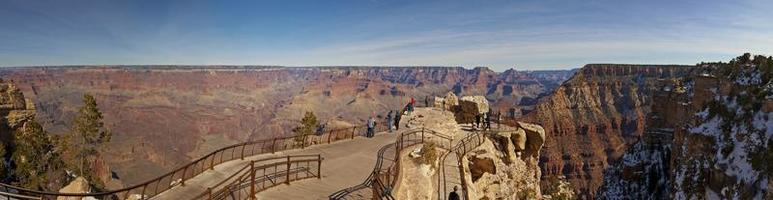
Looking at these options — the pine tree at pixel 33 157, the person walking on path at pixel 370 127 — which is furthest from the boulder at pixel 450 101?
the pine tree at pixel 33 157

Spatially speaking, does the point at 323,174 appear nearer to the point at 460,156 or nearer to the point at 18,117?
the point at 460,156

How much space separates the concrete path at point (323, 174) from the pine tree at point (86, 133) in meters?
32.6

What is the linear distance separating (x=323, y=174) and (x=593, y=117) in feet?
504

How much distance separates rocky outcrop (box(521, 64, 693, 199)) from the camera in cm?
12556

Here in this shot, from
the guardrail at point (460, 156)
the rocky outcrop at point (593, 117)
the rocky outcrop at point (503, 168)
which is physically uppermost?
the guardrail at point (460, 156)

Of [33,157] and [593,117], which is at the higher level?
[33,157]

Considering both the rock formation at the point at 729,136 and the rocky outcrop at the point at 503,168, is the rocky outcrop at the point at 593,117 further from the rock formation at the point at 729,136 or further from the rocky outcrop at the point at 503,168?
the rock formation at the point at 729,136

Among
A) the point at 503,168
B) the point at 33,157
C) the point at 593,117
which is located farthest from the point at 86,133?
the point at 593,117

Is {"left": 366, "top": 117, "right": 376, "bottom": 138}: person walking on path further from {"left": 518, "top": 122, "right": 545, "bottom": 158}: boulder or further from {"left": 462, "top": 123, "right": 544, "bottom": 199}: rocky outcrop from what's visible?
{"left": 518, "top": 122, "right": 545, "bottom": 158}: boulder

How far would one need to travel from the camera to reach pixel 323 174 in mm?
19719

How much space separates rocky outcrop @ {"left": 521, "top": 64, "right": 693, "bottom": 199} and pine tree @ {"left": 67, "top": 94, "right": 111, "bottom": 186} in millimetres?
99976

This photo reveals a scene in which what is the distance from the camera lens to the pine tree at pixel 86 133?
47.3 meters

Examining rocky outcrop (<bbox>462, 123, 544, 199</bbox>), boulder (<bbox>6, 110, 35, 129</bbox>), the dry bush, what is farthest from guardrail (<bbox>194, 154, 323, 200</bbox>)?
boulder (<bbox>6, 110, 35, 129</bbox>)

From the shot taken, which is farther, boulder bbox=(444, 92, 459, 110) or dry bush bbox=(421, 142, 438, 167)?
boulder bbox=(444, 92, 459, 110)
